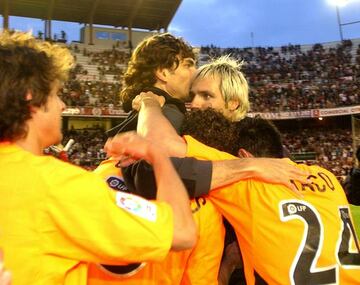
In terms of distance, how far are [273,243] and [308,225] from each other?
0.57ft

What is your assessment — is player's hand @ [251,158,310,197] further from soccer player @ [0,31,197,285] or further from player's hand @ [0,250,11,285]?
player's hand @ [0,250,11,285]

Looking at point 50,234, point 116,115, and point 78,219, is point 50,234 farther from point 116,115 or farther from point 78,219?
point 116,115

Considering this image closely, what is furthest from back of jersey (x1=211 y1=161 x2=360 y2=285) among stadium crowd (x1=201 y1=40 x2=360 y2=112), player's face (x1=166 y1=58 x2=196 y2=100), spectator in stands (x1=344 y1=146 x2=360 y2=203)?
stadium crowd (x1=201 y1=40 x2=360 y2=112)

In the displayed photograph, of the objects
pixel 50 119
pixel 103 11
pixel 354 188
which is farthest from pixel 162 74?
pixel 103 11

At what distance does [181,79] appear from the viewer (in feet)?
8.47

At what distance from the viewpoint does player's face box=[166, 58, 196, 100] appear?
2.55 metres

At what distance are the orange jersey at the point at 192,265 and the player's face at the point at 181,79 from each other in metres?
0.70

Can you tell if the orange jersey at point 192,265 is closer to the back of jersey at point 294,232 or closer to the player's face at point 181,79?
the back of jersey at point 294,232

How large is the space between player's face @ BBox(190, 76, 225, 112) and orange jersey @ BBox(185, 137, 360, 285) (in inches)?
24.5

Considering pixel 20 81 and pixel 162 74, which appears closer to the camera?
pixel 20 81

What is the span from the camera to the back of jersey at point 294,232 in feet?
6.22

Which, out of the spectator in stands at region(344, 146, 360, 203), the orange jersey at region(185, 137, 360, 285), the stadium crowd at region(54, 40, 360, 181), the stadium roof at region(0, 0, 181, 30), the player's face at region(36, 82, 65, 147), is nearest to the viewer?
the player's face at region(36, 82, 65, 147)

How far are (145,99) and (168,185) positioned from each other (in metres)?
0.90

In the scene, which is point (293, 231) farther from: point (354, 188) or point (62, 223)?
point (354, 188)
